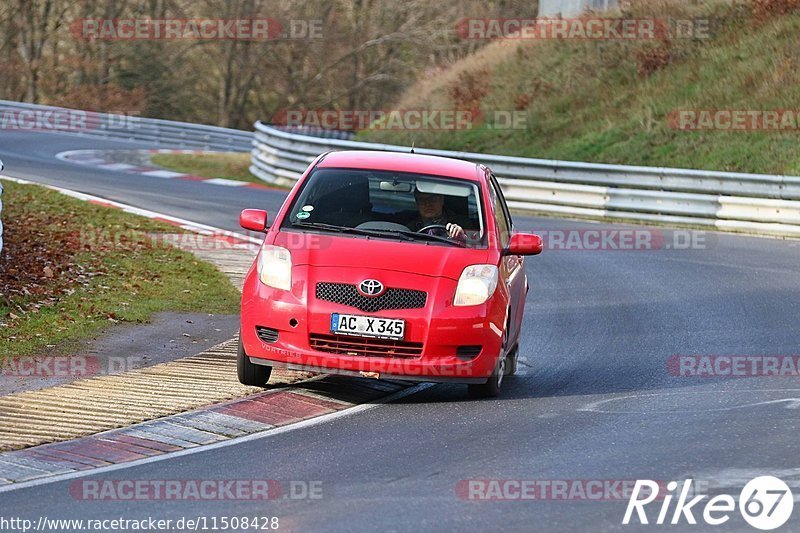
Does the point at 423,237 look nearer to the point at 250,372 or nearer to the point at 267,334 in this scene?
the point at 267,334

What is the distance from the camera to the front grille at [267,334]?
8742 mm

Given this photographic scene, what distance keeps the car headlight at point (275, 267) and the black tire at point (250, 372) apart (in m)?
0.48

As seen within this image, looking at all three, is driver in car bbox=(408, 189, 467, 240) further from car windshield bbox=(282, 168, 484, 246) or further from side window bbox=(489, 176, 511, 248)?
side window bbox=(489, 176, 511, 248)

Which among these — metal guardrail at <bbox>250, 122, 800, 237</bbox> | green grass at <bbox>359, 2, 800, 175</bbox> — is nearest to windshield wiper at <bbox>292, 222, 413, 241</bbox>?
metal guardrail at <bbox>250, 122, 800, 237</bbox>

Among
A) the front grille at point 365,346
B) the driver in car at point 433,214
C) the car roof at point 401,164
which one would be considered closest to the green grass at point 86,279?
the car roof at point 401,164

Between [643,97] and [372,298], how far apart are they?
868 inches

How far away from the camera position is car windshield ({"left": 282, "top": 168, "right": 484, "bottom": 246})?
31.2 ft

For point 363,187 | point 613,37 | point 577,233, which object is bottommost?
point 577,233

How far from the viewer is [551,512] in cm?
621

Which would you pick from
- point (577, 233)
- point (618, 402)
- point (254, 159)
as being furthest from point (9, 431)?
point (254, 159)

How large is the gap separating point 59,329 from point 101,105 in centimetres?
4370

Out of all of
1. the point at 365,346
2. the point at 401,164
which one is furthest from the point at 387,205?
the point at 365,346

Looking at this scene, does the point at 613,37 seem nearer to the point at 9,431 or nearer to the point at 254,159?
the point at 254,159

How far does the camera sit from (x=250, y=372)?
29.7 feet
